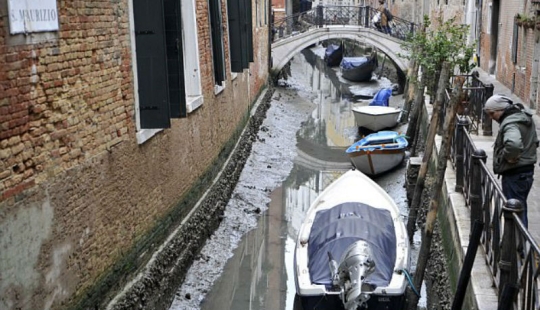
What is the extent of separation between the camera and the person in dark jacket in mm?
Answer: 5418

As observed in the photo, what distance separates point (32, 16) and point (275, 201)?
798cm

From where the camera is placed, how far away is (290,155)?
1591cm

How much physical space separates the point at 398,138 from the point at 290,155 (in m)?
2.82

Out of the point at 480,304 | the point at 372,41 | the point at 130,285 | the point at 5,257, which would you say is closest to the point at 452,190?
the point at 480,304

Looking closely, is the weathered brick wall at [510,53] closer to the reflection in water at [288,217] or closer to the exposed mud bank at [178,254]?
the reflection in water at [288,217]

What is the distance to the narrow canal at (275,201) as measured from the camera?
852cm

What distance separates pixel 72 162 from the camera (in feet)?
17.7

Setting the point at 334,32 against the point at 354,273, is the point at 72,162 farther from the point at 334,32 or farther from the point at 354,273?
the point at 334,32

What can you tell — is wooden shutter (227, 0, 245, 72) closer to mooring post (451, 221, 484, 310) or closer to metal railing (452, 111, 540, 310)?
metal railing (452, 111, 540, 310)

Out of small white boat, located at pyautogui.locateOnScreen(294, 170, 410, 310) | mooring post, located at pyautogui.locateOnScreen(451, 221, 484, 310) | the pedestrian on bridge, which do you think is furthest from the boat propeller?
the pedestrian on bridge

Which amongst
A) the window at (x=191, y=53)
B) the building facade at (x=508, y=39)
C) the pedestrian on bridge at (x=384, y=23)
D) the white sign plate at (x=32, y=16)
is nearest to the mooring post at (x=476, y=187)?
the white sign plate at (x=32, y=16)

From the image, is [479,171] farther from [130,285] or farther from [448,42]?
[448,42]

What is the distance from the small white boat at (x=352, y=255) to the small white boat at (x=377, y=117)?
864 cm

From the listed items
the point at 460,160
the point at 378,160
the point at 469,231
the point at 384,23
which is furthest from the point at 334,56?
the point at 469,231
